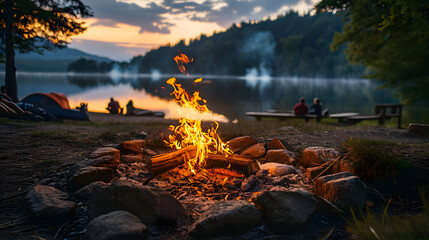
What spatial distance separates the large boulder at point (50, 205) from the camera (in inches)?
170

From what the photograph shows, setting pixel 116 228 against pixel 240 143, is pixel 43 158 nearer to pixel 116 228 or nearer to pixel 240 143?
pixel 116 228

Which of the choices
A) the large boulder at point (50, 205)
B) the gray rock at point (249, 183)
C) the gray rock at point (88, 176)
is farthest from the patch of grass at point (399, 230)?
the gray rock at point (88, 176)

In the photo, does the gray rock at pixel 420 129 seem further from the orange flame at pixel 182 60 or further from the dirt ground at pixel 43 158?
the orange flame at pixel 182 60

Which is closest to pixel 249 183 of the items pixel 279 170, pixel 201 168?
pixel 279 170

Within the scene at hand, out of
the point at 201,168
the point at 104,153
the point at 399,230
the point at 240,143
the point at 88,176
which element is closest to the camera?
the point at 399,230

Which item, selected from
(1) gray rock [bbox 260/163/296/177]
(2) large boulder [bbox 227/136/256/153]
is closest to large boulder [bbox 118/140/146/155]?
(2) large boulder [bbox 227/136/256/153]

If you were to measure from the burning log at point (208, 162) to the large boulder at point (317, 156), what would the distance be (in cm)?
132

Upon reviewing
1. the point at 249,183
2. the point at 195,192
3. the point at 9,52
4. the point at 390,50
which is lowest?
the point at 195,192

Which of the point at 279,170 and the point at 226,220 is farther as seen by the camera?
the point at 279,170

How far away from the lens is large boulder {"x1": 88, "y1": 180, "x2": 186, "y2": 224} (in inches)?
171

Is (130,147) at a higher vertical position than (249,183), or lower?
higher

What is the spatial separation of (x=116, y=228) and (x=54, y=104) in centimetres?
1894

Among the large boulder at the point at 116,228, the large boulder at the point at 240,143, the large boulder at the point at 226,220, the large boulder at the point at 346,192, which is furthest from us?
the large boulder at the point at 240,143

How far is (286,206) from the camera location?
4344 mm
